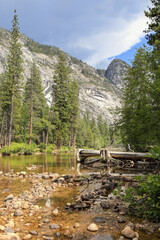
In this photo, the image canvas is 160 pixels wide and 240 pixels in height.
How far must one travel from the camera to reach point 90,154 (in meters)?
16.3

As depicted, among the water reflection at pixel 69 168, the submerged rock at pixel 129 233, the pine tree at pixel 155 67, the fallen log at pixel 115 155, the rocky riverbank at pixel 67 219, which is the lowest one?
the water reflection at pixel 69 168

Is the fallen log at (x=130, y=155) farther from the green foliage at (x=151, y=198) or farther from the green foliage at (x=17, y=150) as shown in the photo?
the green foliage at (x=17, y=150)

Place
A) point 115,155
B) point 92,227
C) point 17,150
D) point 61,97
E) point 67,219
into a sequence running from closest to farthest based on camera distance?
point 92,227 → point 67,219 → point 115,155 → point 17,150 → point 61,97

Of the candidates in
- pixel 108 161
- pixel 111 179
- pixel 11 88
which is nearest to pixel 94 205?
pixel 111 179

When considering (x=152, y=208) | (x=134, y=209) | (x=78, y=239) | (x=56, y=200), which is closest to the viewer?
(x=78, y=239)

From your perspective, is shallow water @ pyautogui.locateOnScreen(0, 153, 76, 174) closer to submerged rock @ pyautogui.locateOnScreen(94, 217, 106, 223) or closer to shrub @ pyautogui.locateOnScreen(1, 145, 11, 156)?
submerged rock @ pyautogui.locateOnScreen(94, 217, 106, 223)

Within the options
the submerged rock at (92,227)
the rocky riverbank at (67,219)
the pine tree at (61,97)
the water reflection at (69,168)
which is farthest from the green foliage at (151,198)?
the pine tree at (61,97)

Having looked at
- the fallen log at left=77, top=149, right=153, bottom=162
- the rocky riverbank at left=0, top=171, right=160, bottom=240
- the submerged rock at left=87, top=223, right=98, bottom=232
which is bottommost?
the rocky riverbank at left=0, top=171, right=160, bottom=240

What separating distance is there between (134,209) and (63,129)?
119 ft

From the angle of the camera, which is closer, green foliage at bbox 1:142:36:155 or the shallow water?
the shallow water

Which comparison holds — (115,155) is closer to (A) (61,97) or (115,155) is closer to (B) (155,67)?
(B) (155,67)

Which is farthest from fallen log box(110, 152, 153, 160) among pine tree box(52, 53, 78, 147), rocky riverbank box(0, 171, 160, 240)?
pine tree box(52, 53, 78, 147)

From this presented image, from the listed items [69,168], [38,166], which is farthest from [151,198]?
[38,166]

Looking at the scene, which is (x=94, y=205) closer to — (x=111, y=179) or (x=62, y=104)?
(x=111, y=179)
